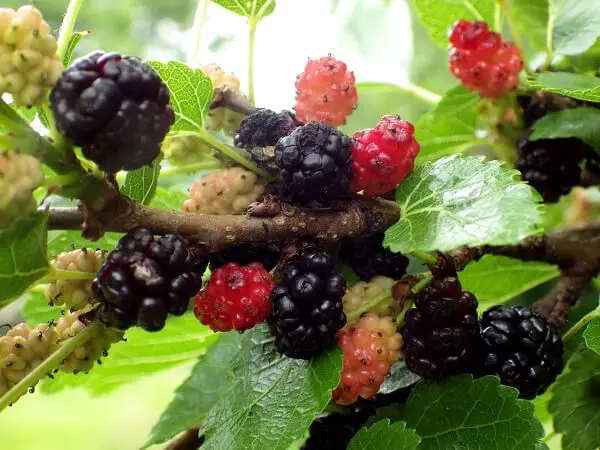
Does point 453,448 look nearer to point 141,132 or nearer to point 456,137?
point 141,132

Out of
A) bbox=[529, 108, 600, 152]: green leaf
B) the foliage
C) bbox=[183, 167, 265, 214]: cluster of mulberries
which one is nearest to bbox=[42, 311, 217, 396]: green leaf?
the foliage

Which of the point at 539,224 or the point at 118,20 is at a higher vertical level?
the point at 539,224

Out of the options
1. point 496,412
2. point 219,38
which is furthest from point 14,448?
point 496,412

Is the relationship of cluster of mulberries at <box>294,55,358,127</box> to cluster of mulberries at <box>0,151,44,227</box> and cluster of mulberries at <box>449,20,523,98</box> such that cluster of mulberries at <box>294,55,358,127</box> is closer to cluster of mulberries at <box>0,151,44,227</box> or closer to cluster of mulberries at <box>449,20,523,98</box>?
cluster of mulberries at <box>449,20,523,98</box>

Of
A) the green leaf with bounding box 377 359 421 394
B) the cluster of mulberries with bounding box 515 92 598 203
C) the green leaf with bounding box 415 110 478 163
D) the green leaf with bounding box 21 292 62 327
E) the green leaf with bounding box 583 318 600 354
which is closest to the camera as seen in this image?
the green leaf with bounding box 583 318 600 354

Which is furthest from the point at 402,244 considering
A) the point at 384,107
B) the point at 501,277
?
Answer: the point at 384,107

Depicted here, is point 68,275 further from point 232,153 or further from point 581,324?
point 581,324
